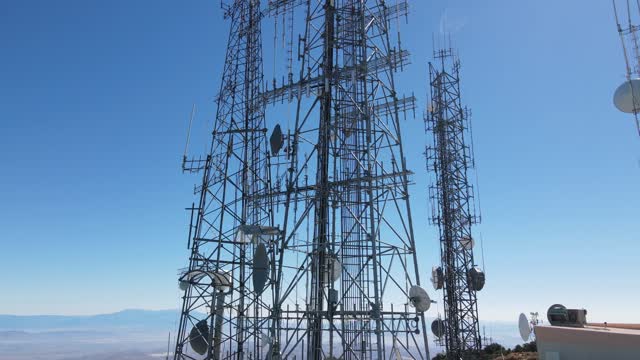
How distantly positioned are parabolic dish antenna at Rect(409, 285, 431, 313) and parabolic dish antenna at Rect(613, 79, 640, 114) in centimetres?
959

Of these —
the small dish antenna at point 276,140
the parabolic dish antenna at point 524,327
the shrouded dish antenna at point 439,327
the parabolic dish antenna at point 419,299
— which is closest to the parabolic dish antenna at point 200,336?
the small dish antenna at point 276,140

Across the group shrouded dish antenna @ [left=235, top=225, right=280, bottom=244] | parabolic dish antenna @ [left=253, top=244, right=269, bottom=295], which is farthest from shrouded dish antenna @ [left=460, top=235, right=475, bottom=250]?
parabolic dish antenna @ [left=253, top=244, right=269, bottom=295]

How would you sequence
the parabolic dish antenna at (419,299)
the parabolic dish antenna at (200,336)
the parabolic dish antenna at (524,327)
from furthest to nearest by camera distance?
1. the parabolic dish antenna at (524,327)
2. the parabolic dish antenna at (200,336)
3. the parabolic dish antenna at (419,299)

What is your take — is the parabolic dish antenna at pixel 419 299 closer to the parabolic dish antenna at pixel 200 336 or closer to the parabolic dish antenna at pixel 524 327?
the parabolic dish antenna at pixel 200 336

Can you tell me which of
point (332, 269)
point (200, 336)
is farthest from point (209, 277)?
point (332, 269)

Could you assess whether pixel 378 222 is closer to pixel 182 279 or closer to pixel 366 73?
pixel 366 73

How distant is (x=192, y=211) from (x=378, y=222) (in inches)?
512

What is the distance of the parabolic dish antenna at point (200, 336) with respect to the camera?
88.1 ft

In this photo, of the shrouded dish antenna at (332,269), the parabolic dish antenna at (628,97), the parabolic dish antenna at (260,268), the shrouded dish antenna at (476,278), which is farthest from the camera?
the shrouded dish antenna at (476,278)

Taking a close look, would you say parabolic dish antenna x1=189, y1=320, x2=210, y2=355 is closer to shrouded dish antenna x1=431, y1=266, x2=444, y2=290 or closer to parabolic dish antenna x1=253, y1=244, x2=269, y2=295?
parabolic dish antenna x1=253, y1=244, x2=269, y2=295

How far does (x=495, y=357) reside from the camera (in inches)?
1543

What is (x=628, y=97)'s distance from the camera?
17.8 metres

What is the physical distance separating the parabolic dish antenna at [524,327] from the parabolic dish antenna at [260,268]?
1638 cm

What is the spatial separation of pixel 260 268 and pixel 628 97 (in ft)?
52.7
